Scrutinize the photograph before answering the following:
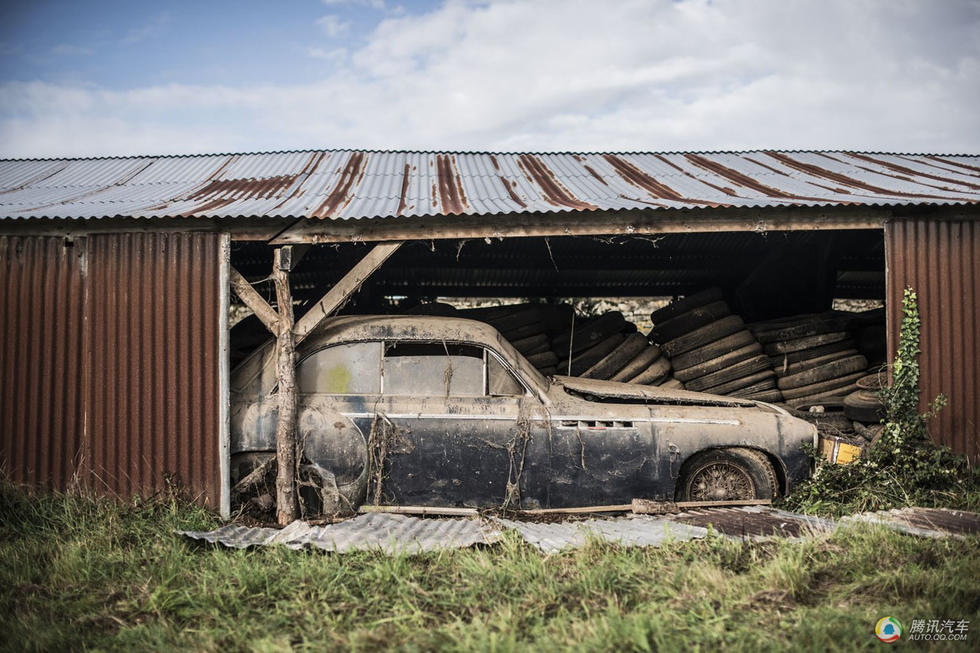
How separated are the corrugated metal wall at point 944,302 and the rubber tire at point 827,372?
197 cm

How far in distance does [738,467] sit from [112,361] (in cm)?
533

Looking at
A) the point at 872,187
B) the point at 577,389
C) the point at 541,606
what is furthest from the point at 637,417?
the point at 872,187

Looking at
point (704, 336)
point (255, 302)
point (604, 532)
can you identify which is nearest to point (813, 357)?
point (704, 336)

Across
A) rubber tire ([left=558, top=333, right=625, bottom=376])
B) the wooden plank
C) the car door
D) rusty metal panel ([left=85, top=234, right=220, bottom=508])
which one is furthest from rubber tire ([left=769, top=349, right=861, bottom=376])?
rusty metal panel ([left=85, top=234, right=220, bottom=508])

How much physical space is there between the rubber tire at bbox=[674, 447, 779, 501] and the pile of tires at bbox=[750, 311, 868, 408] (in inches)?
101

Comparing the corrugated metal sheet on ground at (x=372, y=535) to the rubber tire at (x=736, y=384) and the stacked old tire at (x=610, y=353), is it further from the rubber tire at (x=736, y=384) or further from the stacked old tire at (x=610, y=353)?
the rubber tire at (x=736, y=384)

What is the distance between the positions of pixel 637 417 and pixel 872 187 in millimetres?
3576

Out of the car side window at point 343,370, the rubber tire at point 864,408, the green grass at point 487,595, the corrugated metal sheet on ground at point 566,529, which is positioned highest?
the car side window at point 343,370

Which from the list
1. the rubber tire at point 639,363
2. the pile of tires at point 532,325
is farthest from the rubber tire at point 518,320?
the rubber tire at point 639,363

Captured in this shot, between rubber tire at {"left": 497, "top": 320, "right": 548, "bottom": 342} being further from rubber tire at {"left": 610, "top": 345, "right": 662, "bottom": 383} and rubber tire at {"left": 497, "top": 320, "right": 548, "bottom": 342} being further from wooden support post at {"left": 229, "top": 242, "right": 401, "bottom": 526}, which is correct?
wooden support post at {"left": 229, "top": 242, "right": 401, "bottom": 526}

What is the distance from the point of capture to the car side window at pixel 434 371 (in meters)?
5.47

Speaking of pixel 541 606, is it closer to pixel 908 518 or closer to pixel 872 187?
pixel 908 518

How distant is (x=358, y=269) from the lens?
5.67 meters
